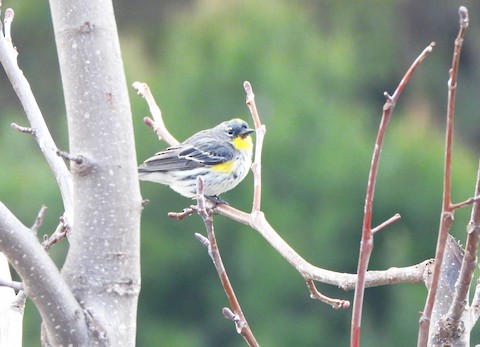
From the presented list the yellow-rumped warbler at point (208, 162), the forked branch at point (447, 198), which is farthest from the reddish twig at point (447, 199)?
the yellow-rumped warbler at point (208, 162)

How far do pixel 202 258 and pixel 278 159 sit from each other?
1339 mm

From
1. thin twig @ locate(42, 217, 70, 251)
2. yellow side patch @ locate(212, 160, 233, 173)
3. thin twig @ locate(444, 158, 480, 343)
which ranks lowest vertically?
thin twig @ locate(444, 158, 480, 343)

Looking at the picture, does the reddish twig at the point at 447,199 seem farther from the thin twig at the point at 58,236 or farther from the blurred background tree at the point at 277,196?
A: the blurred background tree at the point at 277,196

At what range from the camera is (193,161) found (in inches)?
226

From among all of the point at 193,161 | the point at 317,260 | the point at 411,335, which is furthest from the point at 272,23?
the point at 193,161

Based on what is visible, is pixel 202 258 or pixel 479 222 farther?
pixel 202 258

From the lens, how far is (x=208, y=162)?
5703 mm

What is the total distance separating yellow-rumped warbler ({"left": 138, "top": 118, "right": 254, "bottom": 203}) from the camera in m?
5.48

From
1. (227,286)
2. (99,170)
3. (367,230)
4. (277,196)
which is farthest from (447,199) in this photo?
(277,196)

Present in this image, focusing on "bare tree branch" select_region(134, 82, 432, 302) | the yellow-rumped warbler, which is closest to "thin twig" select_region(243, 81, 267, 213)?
"bare tree branch" select_region(134, 82, 432, 302)

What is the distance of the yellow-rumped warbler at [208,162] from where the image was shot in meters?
5.48

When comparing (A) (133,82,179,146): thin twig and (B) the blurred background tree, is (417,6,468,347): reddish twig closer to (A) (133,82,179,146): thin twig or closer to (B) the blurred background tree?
(A) (133,82,179,146): thin twig

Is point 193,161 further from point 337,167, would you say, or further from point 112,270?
point 337,167

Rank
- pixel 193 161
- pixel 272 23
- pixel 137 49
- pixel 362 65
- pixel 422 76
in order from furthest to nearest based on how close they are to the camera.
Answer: pixel 422 76 < pixel 362 65 < pixel 137 49 < pixel 272 23 < pixel 193 161
